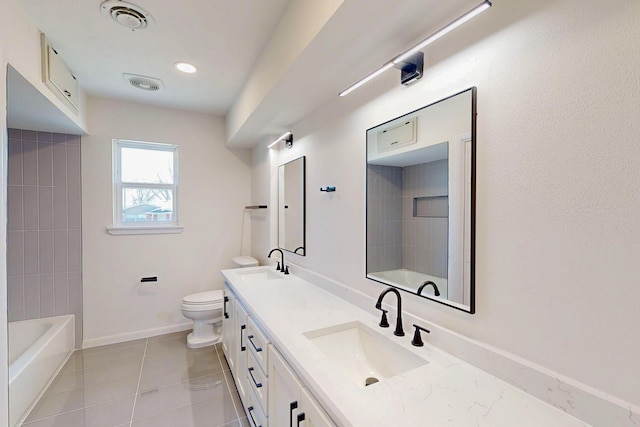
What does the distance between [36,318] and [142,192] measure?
1524 millimetres

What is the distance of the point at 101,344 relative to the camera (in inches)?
117

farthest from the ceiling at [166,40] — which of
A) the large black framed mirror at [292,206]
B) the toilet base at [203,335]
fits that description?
the toilet base at [203,335]

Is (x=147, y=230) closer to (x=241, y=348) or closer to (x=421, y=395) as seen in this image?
(x=241, y=348)

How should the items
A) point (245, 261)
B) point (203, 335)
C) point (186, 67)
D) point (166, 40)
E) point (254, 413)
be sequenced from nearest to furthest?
point (254, 413) < point (166, 40) < point (186, 67) < point (203, 335) < point (245, 261)

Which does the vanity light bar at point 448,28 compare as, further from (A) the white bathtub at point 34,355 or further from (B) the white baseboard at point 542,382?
(A) the white bathtub at point 34,355

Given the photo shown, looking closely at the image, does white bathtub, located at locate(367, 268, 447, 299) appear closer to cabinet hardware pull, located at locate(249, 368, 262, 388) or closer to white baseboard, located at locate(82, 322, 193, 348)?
cabinet hardware pull, located at locate(249, 368, 262, 388)

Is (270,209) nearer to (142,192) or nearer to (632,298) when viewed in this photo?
(142,192)

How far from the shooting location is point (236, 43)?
1.91 m

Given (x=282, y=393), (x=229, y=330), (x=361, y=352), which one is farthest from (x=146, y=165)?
(x=361, y=352)

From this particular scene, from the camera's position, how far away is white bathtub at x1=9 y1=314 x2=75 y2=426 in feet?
6.22

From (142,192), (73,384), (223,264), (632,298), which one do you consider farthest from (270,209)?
(632,298)

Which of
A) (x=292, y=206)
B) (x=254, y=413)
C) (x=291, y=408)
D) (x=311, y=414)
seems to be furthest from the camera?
(x=292, y=206)

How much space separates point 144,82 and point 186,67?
1.90 feet

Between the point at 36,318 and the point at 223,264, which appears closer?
the point at 36,318
